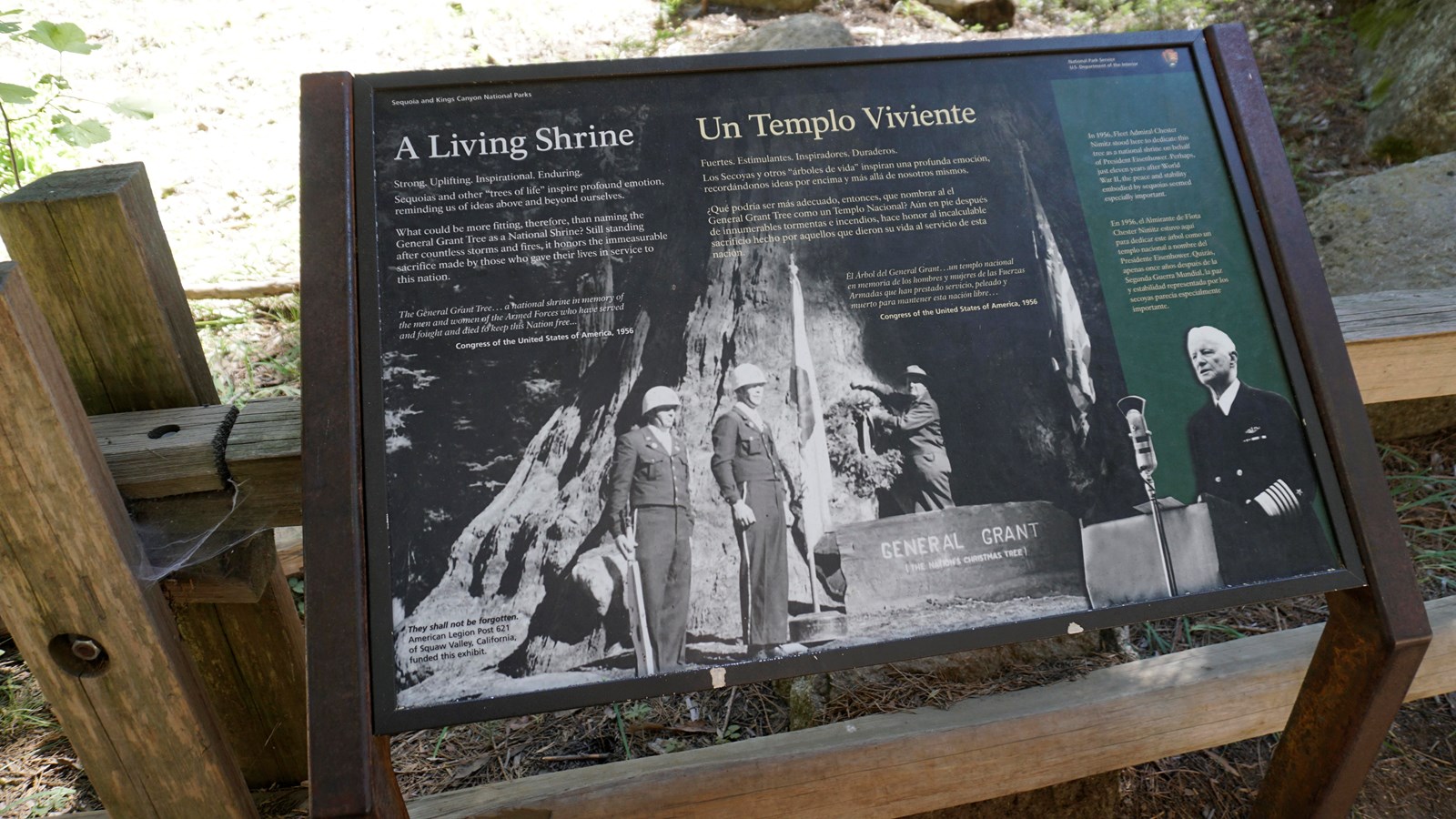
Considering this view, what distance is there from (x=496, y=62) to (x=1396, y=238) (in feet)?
17.3

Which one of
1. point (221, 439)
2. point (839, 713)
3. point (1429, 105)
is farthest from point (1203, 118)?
point (1429, 105)

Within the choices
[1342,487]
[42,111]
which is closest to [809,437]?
[1342,487]

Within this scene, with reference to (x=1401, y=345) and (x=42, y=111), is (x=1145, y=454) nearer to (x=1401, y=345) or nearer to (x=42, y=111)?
(x=1401, y=345)

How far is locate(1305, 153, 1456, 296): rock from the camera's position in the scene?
137 inches

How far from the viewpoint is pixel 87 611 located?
158 centimetres

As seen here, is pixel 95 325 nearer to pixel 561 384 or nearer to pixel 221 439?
pixel 221 439

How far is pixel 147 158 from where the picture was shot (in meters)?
5.10

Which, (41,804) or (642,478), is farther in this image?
(41,804)

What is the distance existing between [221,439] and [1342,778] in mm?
2518

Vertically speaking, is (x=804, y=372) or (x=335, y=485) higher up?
(x=804, y=372)

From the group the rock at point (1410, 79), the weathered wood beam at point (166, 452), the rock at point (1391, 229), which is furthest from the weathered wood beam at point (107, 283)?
the rock at point (1410, 79)

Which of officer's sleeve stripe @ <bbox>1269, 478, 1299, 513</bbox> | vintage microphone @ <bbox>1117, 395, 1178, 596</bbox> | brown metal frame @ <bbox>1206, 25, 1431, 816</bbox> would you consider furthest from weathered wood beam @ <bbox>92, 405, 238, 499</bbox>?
brown metal frame @ <bbox>1206, 25, 1431, 816</bbox>

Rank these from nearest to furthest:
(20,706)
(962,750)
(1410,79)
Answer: (962,750) < (20,706) < (1410,79)

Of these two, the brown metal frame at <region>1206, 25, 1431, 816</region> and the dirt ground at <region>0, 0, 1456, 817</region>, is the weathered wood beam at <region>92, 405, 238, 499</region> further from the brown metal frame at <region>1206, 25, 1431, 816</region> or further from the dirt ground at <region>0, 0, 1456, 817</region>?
the brown metal frame at <region>1206, 25, 1431, 816</region>
